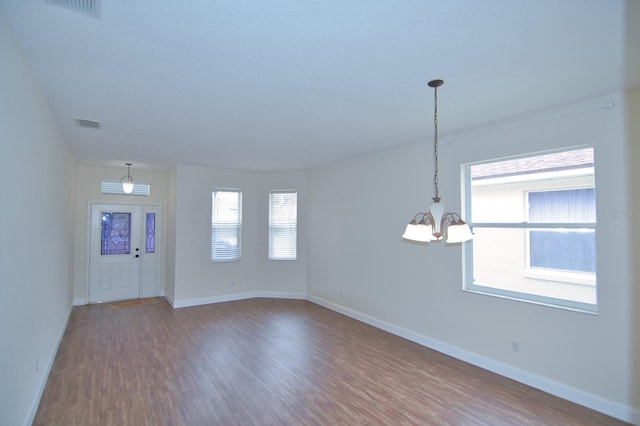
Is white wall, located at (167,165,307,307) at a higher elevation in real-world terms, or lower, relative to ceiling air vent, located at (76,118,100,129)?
lower

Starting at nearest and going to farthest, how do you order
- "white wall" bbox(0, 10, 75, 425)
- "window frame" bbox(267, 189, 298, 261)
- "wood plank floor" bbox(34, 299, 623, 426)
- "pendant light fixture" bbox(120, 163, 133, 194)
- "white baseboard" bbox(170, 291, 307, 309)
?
"white wall" bbox(0, 10, 75, 425), "wood plank floor" bbox(34, 299, 623, 426), "pendant light fixture" bbox(120, 163, 133, 194), "white baseboard" bbox(170, 291, 307, 309), "window frame" bbox(267, 189, 298, 261)

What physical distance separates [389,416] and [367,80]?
2.82m

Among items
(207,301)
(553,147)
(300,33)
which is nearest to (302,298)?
(207,301)

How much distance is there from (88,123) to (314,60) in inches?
119

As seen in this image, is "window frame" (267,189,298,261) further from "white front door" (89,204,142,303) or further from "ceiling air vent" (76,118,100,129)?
"ceiling air vent" (76,118,100,129)

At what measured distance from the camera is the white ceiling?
5.78 ft

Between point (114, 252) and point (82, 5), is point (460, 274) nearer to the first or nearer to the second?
point (82, 5)

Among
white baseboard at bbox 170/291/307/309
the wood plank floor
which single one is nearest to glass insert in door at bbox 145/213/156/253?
white baseboard at bbox 170/291/307/309

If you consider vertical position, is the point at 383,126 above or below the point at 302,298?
above

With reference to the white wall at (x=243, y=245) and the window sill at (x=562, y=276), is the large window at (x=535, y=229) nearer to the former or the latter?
the window sill at (x=562, y=276)

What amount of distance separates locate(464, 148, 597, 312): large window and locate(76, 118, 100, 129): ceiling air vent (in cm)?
445

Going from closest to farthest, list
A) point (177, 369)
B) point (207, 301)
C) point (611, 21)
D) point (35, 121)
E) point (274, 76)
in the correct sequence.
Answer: point (611, 21), point (274, 76), point (35, 121), point (177, 369), point (207, 301)

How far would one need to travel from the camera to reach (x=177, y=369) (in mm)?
3627

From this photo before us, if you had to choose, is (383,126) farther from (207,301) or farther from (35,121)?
(207,301)
